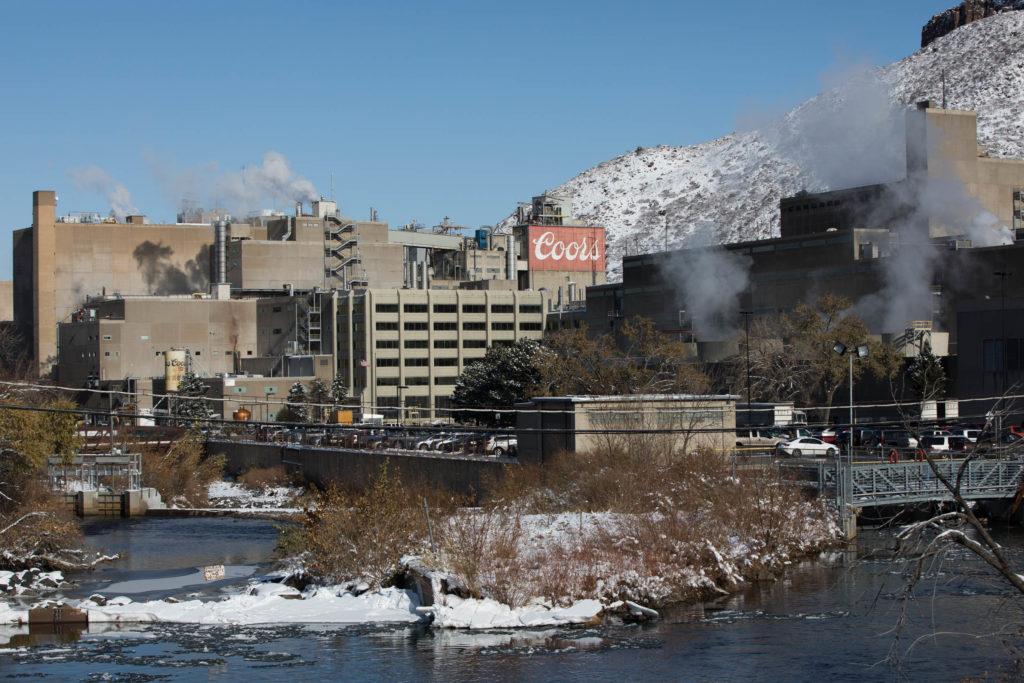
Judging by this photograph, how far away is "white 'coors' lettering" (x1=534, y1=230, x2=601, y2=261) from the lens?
18112cm

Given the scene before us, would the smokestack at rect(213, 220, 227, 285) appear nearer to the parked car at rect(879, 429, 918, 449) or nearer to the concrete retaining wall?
the concrete retaining wall

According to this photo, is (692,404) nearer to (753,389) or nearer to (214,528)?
(214,528)

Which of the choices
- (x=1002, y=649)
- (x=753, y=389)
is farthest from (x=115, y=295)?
→ (x=1002, y=649)

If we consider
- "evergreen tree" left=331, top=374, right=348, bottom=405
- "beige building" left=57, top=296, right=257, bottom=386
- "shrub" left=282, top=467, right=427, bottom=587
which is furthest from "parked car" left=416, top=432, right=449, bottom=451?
"beige building" left=57, top=296, right=257, bottom=386

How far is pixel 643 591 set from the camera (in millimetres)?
38250

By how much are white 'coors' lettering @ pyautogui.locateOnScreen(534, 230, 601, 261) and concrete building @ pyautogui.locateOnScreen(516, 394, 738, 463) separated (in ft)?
420

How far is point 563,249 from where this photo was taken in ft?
599

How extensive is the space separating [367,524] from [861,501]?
17.8 meters

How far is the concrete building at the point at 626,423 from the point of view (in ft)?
164

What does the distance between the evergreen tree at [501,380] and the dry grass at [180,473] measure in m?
19.4

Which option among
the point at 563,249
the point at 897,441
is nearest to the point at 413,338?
the point at 563,249

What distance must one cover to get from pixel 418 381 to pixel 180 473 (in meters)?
56.4

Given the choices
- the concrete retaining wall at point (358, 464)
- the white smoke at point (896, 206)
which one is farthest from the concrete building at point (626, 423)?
the white smoke at point (896, 206)

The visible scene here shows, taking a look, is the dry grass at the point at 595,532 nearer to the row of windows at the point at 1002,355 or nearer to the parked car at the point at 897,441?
the parked car at the point at 897,441
